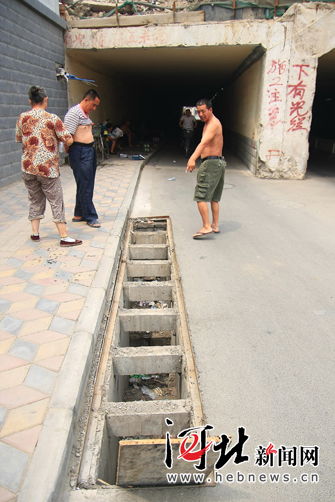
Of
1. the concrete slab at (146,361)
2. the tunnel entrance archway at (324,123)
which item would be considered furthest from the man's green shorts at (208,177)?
the tunnel entrance archway at (324,123)

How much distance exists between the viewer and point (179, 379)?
10.1ft

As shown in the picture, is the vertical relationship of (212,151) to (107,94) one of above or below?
below

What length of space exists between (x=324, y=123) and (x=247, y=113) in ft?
46.6

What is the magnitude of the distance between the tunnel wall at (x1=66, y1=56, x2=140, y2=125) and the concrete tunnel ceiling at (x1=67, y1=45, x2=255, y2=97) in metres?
0.23

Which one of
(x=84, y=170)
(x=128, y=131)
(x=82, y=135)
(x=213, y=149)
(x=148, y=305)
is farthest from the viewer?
(x=128, y=131)

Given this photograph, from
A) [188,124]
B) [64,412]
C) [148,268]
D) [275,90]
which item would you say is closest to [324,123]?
[188,124]

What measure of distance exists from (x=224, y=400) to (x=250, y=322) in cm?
103

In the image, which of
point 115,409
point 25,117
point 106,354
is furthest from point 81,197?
point 115,409

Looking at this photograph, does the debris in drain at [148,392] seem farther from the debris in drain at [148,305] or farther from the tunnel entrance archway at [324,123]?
the tunnel entrance archway at [324,123]

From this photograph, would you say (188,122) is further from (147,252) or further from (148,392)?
(148,392)

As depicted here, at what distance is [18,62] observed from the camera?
8.27 m

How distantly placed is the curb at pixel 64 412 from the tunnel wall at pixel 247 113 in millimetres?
8283

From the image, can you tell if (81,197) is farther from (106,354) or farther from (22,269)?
(106,354)

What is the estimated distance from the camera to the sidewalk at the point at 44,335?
1.85 m
